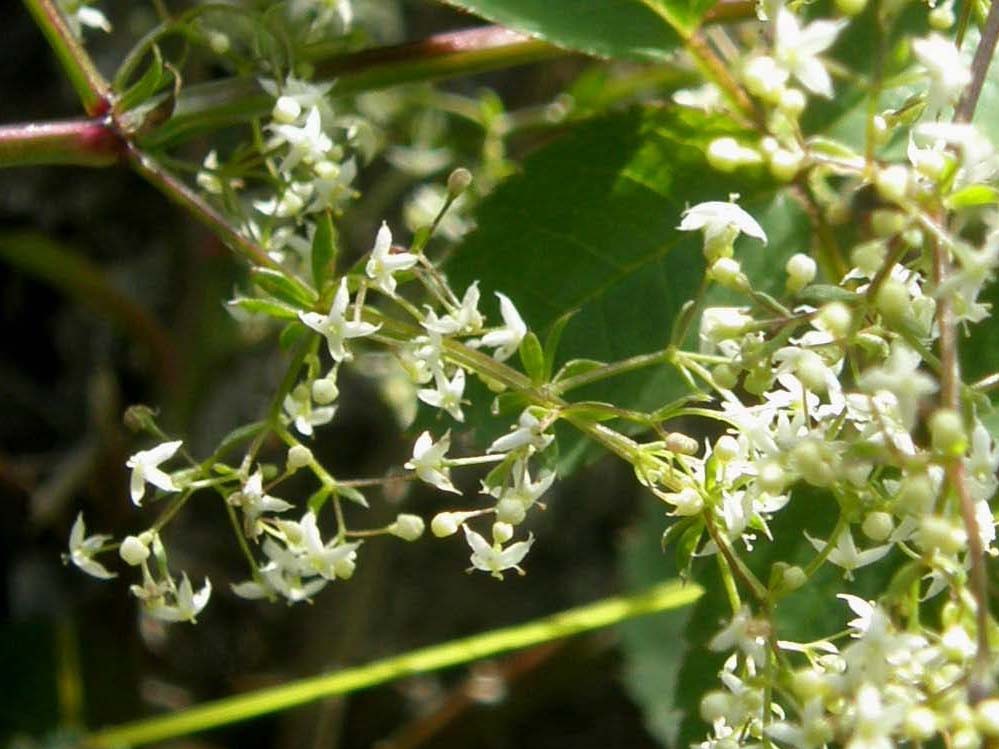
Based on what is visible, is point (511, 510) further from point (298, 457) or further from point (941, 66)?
point (941, 66)

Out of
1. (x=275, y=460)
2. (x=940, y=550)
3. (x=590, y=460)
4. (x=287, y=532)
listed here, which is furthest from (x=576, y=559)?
(x=940, y=550)

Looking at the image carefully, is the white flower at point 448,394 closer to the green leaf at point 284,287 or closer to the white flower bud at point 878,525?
the green leaf at point 284,287

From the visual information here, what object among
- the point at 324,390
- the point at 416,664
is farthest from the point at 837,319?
the point at 416,664

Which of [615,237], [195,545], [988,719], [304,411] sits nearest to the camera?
[988,719]

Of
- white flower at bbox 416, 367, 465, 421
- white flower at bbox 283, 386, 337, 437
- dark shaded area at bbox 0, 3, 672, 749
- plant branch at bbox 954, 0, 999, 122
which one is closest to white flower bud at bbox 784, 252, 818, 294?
plant branch at bbox 954, 0, 999, 122

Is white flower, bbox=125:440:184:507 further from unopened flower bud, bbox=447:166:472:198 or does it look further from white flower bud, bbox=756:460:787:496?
white flower bud, bbox=756:460:787:496

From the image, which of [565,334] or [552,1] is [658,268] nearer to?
[565,334]

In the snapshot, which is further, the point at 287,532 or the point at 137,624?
the point at 137,624

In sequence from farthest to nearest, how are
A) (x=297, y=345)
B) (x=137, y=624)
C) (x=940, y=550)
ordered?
(x=137, y=624) < (x=297, y=345) < (x=940, y=550)
